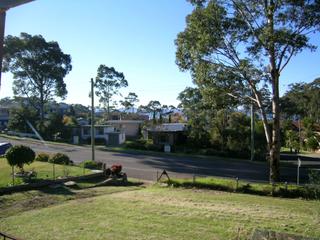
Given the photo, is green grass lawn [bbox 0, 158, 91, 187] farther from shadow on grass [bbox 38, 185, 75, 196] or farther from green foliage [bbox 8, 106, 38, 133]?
green foliage [bbox 8, 106, 38, 133]

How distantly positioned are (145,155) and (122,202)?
27.7 meters

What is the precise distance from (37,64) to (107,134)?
56.8 ft

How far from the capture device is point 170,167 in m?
34.7

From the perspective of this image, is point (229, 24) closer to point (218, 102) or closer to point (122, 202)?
point (218, 102)

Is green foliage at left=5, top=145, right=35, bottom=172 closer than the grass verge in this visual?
No

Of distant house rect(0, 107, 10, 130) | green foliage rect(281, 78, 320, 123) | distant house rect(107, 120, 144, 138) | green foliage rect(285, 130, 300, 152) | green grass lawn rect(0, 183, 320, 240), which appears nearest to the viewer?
green grass lawn rect(0, 183, 320, 240)

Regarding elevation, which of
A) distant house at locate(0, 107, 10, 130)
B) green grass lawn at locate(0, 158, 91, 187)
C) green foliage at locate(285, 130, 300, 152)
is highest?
distant house at locate(0, 107, 10, 130)

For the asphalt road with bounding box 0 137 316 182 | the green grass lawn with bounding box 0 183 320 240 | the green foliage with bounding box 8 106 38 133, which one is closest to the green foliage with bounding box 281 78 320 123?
the asphalt road with bounding box 0 137 316 182

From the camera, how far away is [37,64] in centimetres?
6612

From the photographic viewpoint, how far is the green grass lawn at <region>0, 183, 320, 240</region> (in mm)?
11914

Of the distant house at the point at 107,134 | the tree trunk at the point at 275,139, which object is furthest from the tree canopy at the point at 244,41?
the distant house at the point at 107,134

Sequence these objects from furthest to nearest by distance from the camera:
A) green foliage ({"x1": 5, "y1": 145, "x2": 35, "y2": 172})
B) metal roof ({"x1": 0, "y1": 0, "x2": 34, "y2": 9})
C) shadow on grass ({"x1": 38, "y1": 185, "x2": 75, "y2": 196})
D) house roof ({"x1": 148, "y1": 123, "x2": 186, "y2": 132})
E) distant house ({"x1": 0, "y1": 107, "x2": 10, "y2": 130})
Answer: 1. distant house ({"x1": 0, "y1": 107, "x2": 10, "y2": 130})
2. house roof ({"x1": 148, "y1": 123, "x2": 186, "y2": 132})
3. green foliage ({"x1": 5, "y1": 145, "x2": 35, "y2": 172})
4. shadow on grass ({"x1": 38, "y1": 185, "x2": 75, "y2": 196})
5. metal roof ({"x1": 0, "y1": 0, "x2": 34, "y2": 9})

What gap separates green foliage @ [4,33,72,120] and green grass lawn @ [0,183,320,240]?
49.4 metres

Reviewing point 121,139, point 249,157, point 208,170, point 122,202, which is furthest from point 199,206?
point 121,139
